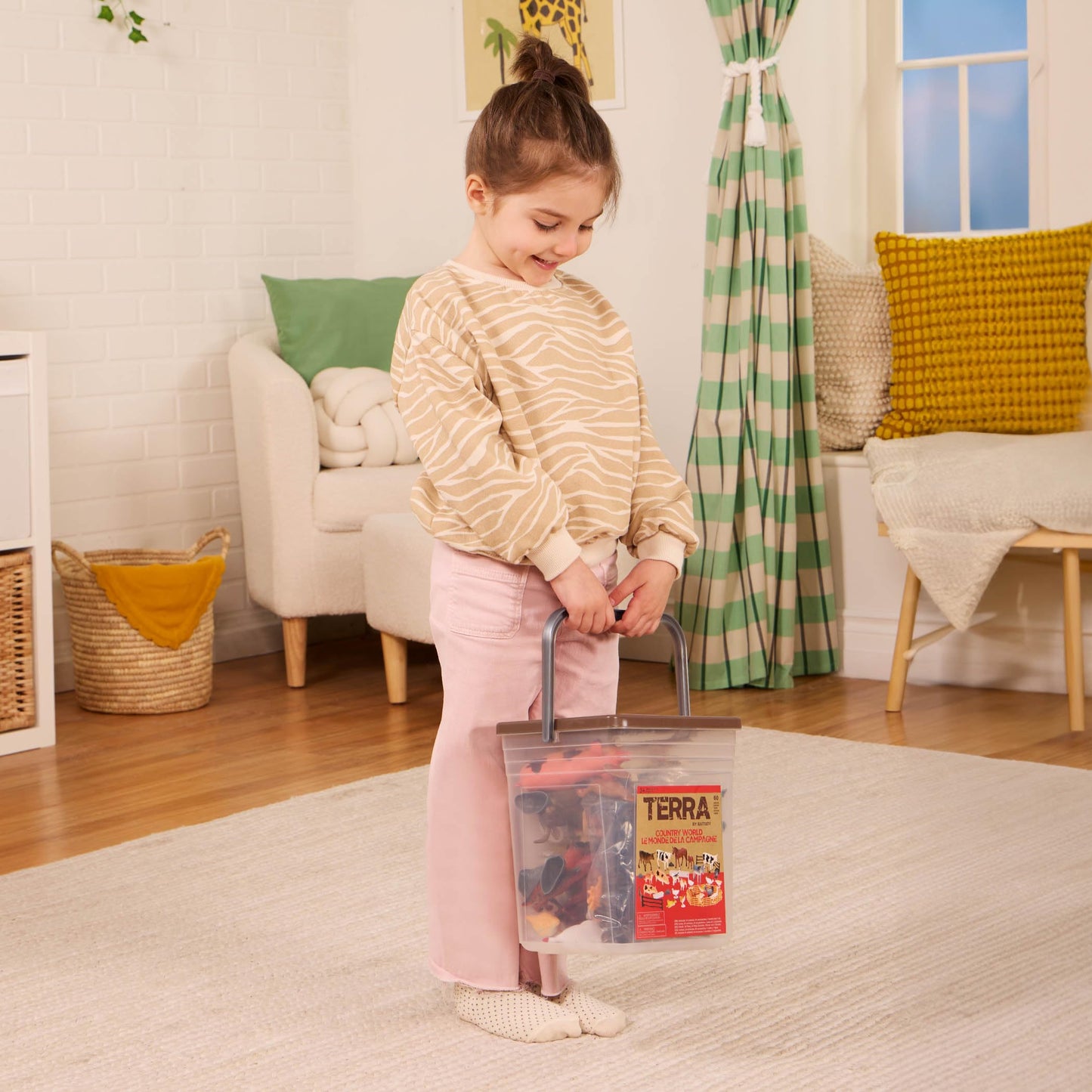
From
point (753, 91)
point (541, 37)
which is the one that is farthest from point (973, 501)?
point (541, 37)

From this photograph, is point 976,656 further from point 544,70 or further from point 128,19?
point 128,19

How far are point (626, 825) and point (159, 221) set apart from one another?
273 cm

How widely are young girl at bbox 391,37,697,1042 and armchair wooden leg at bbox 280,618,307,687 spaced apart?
197 cm

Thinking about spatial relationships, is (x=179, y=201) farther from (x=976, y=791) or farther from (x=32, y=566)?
(x=976, y=791)

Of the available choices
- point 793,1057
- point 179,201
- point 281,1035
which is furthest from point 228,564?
point 793,1057

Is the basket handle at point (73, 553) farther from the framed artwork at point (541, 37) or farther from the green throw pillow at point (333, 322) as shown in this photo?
the framed artwork at point (541, 37)

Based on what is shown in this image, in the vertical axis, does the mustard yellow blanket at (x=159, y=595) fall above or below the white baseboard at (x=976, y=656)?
above

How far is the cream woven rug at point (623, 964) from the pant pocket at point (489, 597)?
430 mm

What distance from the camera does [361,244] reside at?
13.7 feet

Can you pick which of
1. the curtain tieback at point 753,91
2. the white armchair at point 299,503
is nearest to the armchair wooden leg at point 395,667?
the white armchair at point 299,503

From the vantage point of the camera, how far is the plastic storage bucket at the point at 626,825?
1.37m

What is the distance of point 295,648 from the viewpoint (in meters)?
3.46

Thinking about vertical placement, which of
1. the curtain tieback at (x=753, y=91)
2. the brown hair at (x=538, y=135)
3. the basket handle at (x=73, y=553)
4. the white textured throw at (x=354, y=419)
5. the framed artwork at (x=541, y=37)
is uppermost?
the framed artwork at (x=541, y=37)

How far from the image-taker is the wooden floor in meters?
2.49
